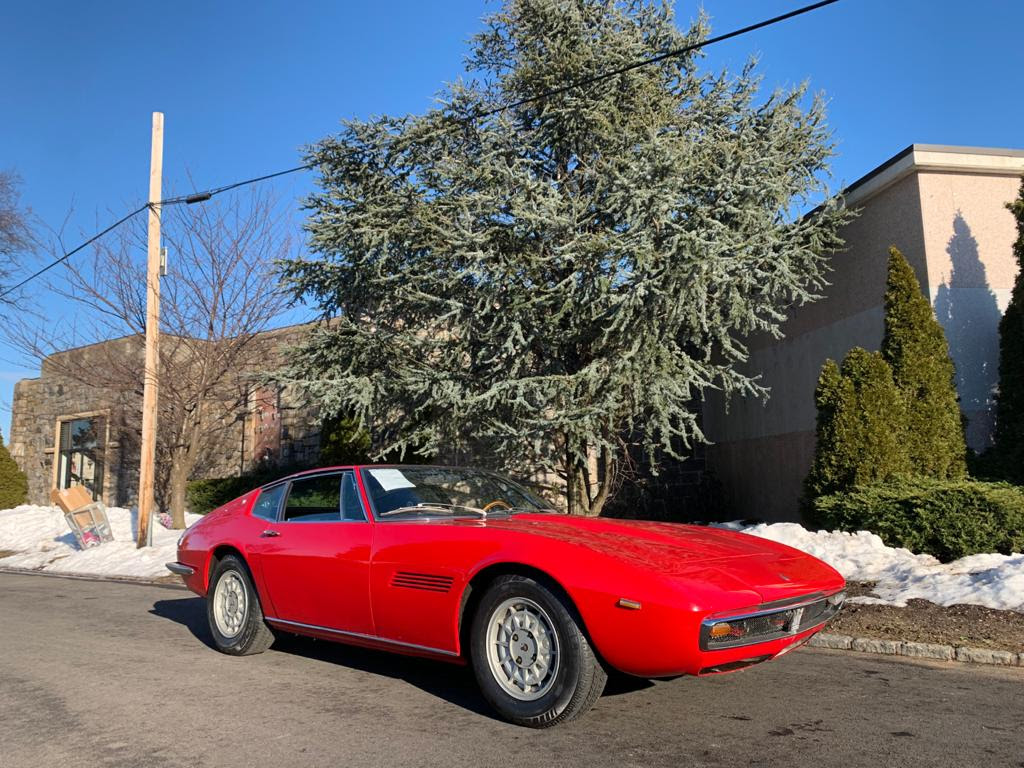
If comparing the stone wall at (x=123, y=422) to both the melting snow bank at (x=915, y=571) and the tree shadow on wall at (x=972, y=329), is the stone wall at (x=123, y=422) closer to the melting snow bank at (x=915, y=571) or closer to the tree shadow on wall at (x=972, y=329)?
the melting snow bank at (x=915, y=571)

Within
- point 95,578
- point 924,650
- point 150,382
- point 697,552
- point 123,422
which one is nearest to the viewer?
point 697,552

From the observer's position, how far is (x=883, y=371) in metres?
10.7

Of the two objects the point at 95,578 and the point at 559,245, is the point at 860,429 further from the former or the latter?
the point at 95,578

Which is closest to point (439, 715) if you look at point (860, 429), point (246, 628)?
point (246, 628)

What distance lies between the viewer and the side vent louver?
4508 mm

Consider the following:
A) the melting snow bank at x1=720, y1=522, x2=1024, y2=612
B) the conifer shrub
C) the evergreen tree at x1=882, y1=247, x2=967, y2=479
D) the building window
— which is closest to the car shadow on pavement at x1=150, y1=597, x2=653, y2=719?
the melting snow bank at x1=720, y1=522, x2=1024, y2=612

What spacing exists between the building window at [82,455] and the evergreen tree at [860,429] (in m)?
20.5

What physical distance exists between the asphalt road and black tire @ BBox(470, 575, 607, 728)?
0.10 metres

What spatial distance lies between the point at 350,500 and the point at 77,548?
13602 mm

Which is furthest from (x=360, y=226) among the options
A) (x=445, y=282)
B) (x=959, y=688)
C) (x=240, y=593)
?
(x=959, y=688)

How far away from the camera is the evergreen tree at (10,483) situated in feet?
76.9

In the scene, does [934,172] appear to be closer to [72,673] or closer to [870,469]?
→ [870,469]

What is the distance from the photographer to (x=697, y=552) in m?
4.42

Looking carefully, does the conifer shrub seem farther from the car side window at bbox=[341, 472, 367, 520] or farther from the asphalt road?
the car side window at bbox=[341, 472, 367, 520]
